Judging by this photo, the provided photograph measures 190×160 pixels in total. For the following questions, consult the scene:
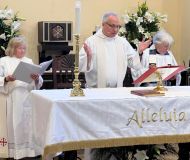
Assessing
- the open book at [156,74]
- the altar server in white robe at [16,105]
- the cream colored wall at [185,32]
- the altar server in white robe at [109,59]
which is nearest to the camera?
the open book at [156,74]

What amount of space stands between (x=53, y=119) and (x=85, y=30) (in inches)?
158

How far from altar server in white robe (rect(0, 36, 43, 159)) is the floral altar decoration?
1.37 metres

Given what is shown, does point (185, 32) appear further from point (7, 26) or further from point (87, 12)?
Result: point (7, 26)

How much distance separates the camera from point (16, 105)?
15.5 ft

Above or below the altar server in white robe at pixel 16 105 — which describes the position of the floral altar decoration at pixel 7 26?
above

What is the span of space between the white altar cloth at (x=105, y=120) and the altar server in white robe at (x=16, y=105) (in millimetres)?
1119

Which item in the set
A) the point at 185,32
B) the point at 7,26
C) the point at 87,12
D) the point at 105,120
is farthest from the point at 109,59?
the point at 185,32

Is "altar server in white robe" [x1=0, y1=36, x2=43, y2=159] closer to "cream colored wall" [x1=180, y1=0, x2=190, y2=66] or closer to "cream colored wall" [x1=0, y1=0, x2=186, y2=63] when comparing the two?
"cream colored wall" [x1=0, y1=0, x2=186, y2=63]

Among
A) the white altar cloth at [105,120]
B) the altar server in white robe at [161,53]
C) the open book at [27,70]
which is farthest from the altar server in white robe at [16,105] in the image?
the altar server in white robe at [161,53]

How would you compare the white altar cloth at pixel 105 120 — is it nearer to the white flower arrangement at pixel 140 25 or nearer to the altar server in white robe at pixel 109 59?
the altar server in white robe at pixel 109 59

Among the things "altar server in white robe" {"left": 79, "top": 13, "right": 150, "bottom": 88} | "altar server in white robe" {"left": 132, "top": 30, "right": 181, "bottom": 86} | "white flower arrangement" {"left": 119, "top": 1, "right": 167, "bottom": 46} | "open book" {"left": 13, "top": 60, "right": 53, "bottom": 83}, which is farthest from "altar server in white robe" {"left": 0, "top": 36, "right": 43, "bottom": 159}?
"white flower arrangement" {"left": 119, "top": 1, "right": 167, "bottom": 46}

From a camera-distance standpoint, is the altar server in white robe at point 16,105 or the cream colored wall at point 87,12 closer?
the altar server in white robe at point 16,105

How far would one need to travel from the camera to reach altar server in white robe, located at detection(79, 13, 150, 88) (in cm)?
452

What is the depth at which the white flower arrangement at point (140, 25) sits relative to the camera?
673cm
